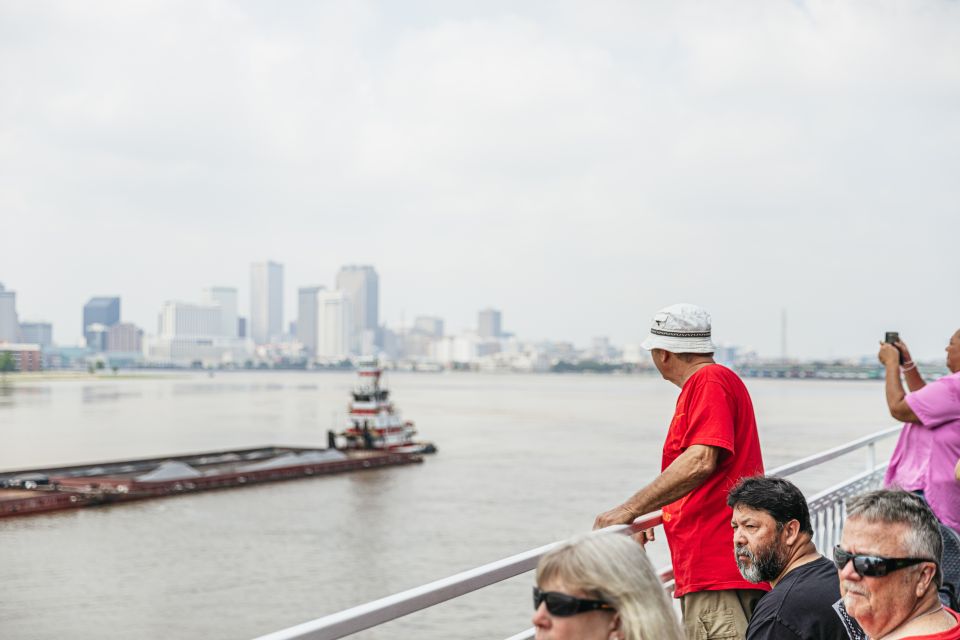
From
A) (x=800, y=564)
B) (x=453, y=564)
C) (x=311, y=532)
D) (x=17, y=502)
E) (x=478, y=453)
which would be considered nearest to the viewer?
(x=800, y=564)

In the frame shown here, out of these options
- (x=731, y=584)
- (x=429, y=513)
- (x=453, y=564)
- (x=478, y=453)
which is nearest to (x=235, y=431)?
(x=478, y=453)

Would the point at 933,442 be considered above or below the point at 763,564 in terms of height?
above

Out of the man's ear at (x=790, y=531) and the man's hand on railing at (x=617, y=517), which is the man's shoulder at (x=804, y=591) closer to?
the man's ear at (x=790, y=531)

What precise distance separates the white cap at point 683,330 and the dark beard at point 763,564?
623 millimetres

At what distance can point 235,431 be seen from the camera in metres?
63.3

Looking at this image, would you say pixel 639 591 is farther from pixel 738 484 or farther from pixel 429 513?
pixel 429 513

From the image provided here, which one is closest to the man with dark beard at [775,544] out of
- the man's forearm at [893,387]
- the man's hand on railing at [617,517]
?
the man's hand on railing at [617,517]

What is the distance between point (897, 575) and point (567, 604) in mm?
908

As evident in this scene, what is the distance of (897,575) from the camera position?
201 cm

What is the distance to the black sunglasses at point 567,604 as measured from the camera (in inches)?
59.1

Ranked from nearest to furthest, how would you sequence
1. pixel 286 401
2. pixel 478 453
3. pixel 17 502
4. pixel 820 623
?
pixel 820 623, pixel 17 502, pixel 478 453, pixel 286 401

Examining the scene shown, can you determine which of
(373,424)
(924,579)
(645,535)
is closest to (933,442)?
(645,535)

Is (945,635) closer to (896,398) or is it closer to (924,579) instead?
(924,579)

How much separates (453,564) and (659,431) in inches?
1497
